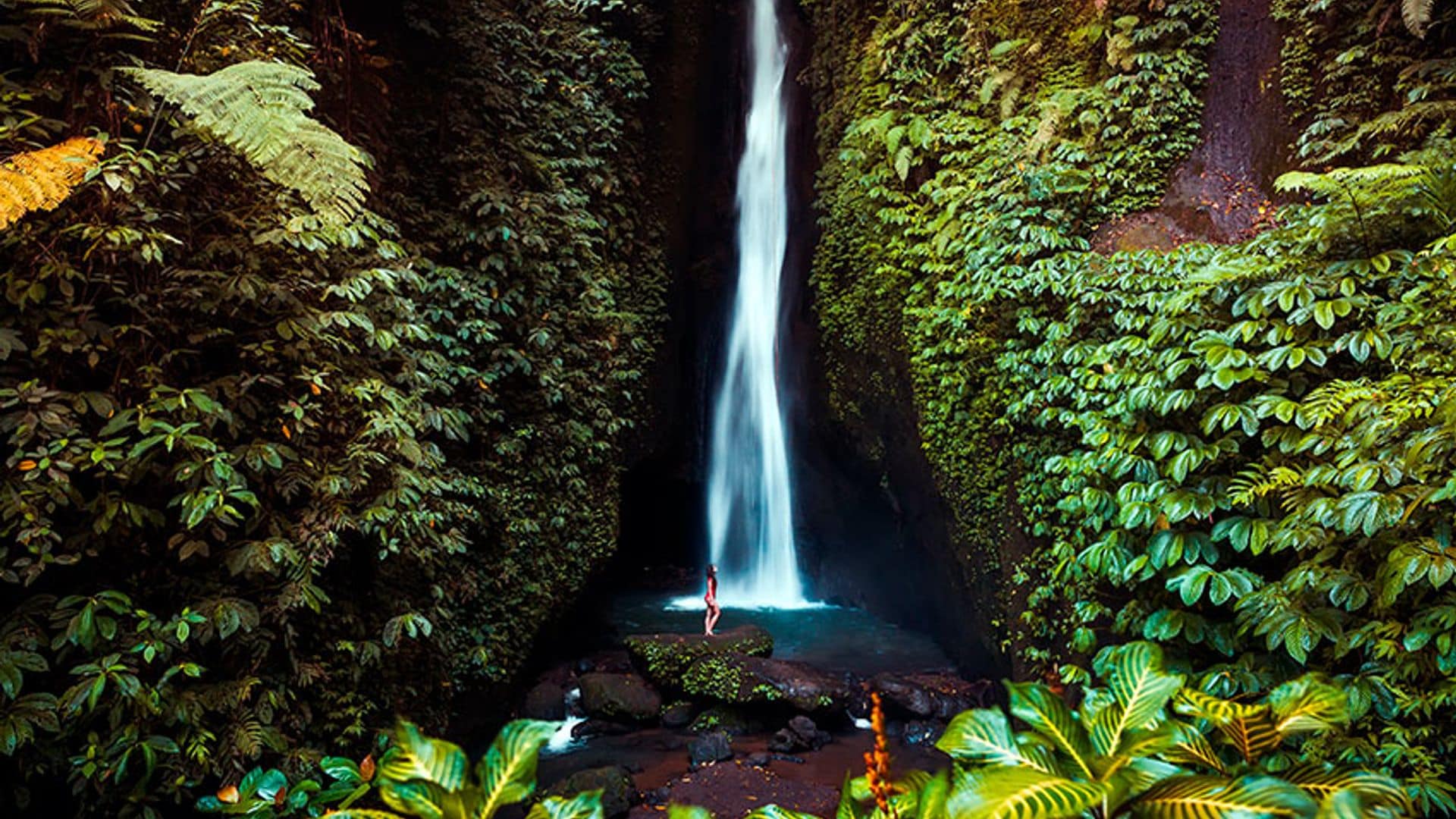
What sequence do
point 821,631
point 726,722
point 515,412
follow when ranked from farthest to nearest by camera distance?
point 821,631 → point 515,412 → point 726,722

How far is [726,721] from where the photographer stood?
6.62 m

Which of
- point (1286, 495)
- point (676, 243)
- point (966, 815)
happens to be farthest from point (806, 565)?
point (966, 815)

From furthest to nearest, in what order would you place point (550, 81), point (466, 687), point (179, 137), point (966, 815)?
point (550, 81), point (466, 687), point (179, 137), point (966, 815)

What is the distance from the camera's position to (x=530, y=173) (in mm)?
7070

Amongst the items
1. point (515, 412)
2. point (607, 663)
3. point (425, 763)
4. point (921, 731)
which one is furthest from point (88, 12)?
point (921, 731)

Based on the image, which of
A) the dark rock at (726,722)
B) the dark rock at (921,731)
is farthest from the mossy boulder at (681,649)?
the dark rock at (921,731)

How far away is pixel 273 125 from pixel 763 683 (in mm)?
5793

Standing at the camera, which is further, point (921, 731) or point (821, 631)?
point (821, 631)

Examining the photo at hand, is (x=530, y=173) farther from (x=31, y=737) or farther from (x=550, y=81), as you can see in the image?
(x=31, y=737)

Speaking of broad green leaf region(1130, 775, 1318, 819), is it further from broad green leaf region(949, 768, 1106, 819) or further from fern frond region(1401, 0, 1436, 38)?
fern frond region(1401, 0, 1436, 38)

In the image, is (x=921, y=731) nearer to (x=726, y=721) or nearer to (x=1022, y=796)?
(x=726, y=721)

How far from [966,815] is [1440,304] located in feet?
11.9

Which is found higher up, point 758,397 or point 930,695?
point 758,397

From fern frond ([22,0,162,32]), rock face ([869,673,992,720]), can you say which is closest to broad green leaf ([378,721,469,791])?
fern frond ([22,0,162,32])
